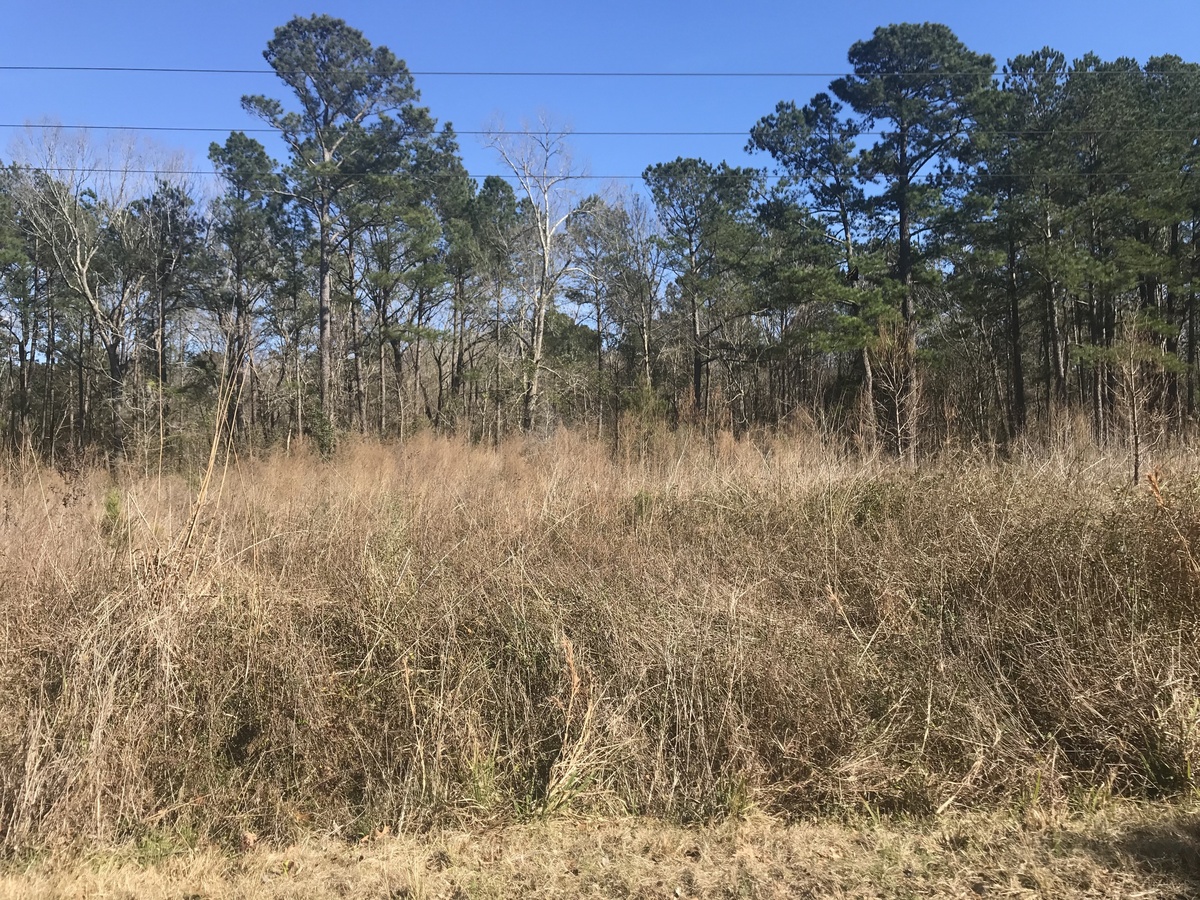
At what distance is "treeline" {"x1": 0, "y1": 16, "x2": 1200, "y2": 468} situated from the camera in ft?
63.5

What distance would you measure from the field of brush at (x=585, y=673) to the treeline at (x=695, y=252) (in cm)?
825

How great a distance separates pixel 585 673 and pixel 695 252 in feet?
82.4

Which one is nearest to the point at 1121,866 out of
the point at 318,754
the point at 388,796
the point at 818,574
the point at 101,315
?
the point at 818,574

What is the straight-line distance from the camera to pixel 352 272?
89.7 feet

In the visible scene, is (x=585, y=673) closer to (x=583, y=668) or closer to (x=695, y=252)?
(x=583, y=668)

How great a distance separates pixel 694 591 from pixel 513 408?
21.3 metres

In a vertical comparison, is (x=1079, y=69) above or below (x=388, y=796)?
above

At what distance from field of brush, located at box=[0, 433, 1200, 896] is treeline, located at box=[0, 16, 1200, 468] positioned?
825 centimetres

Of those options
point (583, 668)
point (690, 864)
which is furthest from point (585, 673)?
point (690, 864)

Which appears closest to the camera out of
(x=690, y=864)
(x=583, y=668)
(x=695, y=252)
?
(x=690, y=864)

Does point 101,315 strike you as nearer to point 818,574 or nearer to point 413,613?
point 413,613

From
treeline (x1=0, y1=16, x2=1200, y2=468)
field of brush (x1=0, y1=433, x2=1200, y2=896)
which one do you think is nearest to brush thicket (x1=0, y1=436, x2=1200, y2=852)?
field of brush (x1=0, y1=433, x2=1200, y2=896)

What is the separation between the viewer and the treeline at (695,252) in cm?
1934

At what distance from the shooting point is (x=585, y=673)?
408 cm
